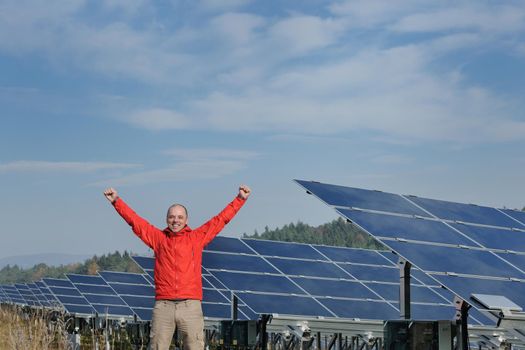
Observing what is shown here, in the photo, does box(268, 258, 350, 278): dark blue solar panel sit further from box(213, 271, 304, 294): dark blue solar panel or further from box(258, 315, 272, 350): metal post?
box(258, 315, 272, 350): metal post

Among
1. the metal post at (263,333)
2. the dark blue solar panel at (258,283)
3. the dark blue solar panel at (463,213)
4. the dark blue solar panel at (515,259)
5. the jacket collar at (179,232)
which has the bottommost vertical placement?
the metal post at (263,333)

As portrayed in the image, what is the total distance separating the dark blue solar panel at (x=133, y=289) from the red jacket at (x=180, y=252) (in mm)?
21014

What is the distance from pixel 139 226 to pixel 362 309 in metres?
6.99

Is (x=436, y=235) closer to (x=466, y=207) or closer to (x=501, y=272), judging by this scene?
(x=501, y=272)

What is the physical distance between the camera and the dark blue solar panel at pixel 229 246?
19656 millimetres

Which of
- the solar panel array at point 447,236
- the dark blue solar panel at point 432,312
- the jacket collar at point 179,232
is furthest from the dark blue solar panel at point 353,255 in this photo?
the jacket collar at point 179,232

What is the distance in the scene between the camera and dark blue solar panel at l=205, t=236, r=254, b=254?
19656 mm

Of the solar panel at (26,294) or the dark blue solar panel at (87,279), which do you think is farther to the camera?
the solar panel at (26,294)

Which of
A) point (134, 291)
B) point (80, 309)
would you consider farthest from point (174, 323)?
point (80, 309)

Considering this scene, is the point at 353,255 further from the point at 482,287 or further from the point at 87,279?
the point at 87,279

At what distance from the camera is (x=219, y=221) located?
9.82 metres

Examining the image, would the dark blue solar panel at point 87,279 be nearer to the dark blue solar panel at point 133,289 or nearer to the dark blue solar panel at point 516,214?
the dark blue solar panel at point 133,289

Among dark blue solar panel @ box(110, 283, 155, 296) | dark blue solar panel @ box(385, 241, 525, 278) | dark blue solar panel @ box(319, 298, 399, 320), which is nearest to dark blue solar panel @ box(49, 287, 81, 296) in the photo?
dark blue solar panel @ box(110, 283, 155, 296)

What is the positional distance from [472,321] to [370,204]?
2691 mm
